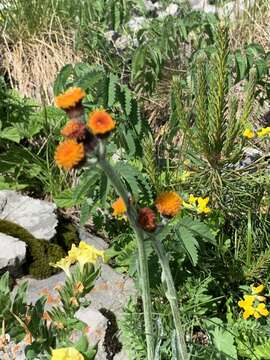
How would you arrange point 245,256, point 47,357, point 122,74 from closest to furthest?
point 47,357 < point 245,256 < point 122,74

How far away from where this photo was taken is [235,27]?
14.3 feet

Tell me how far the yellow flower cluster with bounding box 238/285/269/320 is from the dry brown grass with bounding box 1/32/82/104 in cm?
201

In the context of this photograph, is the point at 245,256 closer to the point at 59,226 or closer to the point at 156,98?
the point at 59,226

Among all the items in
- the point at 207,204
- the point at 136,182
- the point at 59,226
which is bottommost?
the point at 59,226

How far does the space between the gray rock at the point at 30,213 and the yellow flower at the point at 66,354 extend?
1357 millimetres

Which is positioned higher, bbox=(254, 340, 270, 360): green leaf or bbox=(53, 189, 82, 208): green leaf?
bbox=(53, 189, 82, 208): green leaf

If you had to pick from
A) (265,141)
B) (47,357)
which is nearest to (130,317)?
(47,357)

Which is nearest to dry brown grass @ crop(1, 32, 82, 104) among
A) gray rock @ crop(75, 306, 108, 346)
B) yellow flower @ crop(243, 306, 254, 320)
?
gray rock @ crop(75, 306, 108, 346)

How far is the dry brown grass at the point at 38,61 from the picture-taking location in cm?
397

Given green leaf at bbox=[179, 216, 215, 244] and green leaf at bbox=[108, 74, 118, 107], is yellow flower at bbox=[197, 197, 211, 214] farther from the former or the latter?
green leaf at bbox=[108, 74, 118, 107]

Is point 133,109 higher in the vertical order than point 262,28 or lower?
higher

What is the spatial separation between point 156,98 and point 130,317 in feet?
6.09

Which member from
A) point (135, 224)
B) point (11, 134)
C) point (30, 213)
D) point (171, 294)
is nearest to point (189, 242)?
point (171, 294)

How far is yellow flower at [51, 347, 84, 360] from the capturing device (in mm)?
1598
